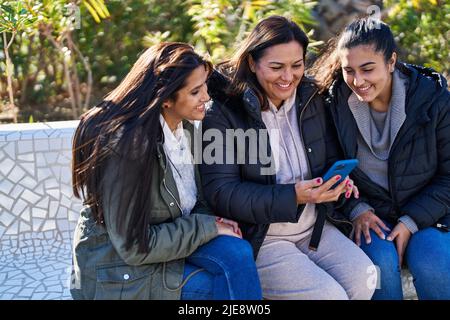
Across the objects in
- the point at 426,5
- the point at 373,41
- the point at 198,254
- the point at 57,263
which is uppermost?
the point at 373,41

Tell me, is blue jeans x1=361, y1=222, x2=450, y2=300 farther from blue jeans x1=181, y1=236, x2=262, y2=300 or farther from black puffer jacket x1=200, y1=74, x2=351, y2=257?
blue jeans x1=181, y1=236, x2=262, y2=300

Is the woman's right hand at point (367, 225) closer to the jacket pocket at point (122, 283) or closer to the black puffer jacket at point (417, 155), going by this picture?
the black puffer jacket at point (417, 155)

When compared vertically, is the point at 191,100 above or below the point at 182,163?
above

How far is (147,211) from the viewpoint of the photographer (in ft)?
8.95

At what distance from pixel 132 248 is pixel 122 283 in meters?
0.15

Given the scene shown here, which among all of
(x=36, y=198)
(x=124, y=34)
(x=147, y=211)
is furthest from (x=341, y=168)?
(x=124, y=34)

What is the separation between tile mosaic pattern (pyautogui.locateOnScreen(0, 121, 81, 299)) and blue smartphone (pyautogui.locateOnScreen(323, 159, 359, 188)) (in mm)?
1676

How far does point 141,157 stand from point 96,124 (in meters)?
0.24

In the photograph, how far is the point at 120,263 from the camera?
276 centimetres

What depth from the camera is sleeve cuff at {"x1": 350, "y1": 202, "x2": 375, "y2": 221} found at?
3.27 metres

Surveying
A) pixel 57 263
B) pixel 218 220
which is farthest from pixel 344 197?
pixel 57 263

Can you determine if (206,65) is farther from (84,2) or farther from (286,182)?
(84,2)

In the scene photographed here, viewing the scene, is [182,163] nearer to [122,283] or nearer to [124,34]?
[122,283]

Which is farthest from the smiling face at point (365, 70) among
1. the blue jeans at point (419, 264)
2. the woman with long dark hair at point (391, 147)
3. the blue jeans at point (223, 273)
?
the blue jeans at point (223, 273)
